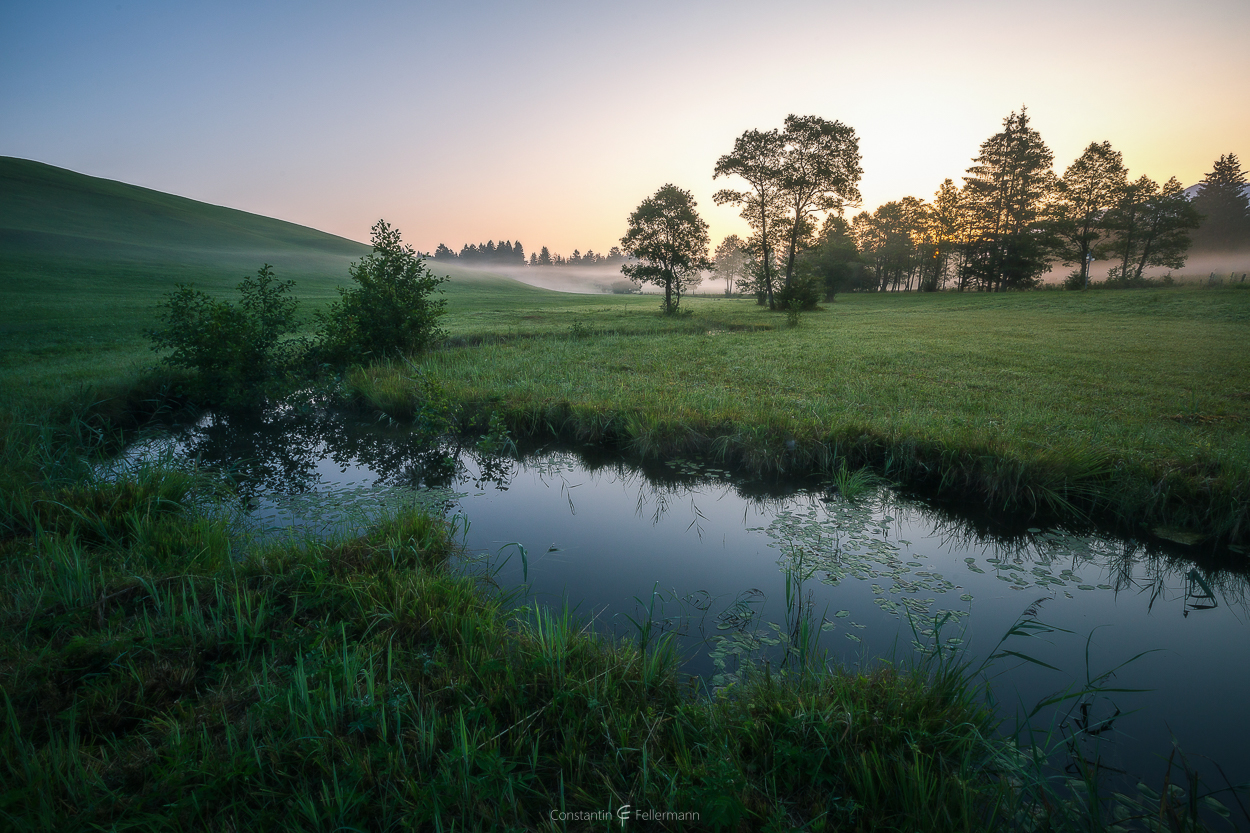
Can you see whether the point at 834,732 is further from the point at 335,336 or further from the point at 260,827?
the point at 335,336

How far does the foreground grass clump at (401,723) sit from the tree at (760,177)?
33.6 meters

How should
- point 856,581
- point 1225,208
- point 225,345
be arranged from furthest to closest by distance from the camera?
1. point 1225,208
2. point 225,345
3. point 856,581

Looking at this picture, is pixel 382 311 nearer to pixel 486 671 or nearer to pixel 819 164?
pixel 486 671

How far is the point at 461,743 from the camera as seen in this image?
87.9 inches

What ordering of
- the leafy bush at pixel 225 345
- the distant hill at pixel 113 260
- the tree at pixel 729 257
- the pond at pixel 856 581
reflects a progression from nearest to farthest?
the pond at pixel 856 581
the leafy bush at pixel 225 345
the distant hill at pixel 113 260
the tree at pixel 729 257

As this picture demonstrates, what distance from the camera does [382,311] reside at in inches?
497

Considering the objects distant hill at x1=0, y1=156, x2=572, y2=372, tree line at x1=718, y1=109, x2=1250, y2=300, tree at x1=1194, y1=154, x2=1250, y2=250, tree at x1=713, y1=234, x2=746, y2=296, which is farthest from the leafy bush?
tree at x1=713, y1=234, x2=746, y2=296

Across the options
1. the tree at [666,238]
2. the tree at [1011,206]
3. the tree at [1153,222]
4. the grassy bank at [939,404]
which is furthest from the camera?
the tree at [1011,206]

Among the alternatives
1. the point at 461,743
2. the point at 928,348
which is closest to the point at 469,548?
the point at 461,743

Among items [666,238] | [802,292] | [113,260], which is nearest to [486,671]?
[666,238]

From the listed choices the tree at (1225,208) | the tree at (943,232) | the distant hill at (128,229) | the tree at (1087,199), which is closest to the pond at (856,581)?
the distant hill at (128,229)

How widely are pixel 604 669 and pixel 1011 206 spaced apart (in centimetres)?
6030

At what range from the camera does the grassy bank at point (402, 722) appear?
78.4 inches

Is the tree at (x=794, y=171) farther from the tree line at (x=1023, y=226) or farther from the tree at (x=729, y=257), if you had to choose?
the tree at (x=729, y=257)
